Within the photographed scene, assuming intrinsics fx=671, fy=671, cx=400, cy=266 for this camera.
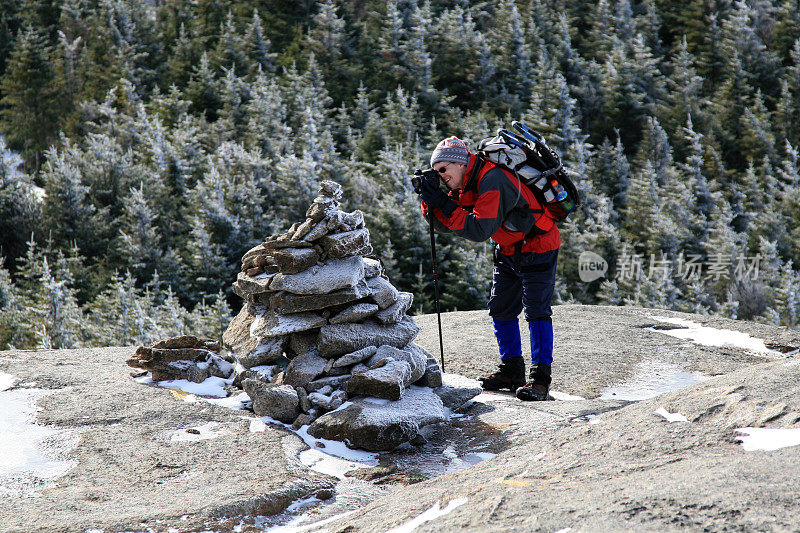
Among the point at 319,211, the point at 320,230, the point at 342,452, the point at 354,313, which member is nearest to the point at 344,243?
the point at 320,230

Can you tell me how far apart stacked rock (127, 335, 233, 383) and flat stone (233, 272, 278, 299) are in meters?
0.74

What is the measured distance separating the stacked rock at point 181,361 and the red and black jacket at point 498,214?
258cm

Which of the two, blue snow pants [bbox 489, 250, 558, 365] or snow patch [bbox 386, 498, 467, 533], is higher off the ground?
blue snow pants [bbox 489, 250, 558, 365]

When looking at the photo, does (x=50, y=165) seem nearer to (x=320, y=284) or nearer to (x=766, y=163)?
(x=320, y=284)

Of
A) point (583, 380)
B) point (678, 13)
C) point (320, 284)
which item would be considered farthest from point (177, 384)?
point (678, 13)

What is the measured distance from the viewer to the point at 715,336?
841cm

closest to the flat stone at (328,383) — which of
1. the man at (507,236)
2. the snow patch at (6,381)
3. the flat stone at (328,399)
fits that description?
the flat stone at (328,399)

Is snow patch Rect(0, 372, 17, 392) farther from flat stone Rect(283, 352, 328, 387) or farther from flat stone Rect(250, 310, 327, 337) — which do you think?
flat stone Rect(283, 352, 328, 387)

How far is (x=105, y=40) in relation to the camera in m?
35.5

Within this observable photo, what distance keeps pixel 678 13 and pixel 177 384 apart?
3309 cm

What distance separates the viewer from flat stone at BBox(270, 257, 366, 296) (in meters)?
5.85

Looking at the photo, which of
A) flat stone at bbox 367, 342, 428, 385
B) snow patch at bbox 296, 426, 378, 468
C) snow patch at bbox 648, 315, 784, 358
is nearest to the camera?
snow patch at bbox 296, 426, 378, 468

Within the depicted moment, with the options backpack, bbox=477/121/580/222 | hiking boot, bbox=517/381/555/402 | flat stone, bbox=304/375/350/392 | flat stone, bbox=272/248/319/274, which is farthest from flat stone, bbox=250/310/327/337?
backpack, bbox=477/121/580/222

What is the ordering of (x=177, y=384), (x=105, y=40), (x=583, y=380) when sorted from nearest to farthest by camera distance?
(x=177, y=384) → (x=583, y=380) → (x=105, y=40)
